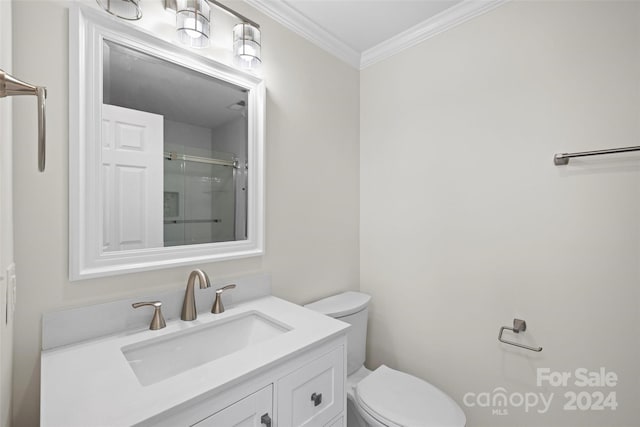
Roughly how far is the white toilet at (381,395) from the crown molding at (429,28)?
1.53 metres

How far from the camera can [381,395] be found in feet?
4.37

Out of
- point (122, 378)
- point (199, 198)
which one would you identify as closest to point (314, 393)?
point (122, 378)

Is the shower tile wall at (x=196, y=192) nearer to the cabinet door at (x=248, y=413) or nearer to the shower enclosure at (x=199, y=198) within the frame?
the shower enclosure at (x=199, y=198)

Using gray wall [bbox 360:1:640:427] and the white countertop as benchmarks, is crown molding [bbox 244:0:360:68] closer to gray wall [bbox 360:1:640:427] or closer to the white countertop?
gray wall [bbox 360:1:640:427]

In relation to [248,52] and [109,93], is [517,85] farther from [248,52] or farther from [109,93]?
[109,93]

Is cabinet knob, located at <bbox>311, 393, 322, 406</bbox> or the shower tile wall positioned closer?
cabinet knob, located at <bbox>311, 393, 322, 406</bbox>

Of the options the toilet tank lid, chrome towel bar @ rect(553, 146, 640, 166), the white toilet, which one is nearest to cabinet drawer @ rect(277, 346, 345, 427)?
the white toilet

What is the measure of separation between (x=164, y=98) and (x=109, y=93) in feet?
0.60

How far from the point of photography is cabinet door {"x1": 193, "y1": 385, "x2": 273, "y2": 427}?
720 mm

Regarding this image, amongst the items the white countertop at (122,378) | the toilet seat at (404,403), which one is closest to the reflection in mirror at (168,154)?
the white countertop at (122,378)

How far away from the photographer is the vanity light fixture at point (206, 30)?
3.57 feet

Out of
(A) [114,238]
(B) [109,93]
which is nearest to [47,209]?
(A) [114,238]

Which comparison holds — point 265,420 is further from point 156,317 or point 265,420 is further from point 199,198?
point 199,198

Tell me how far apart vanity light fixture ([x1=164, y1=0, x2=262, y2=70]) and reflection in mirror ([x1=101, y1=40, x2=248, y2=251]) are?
118 millimetres
